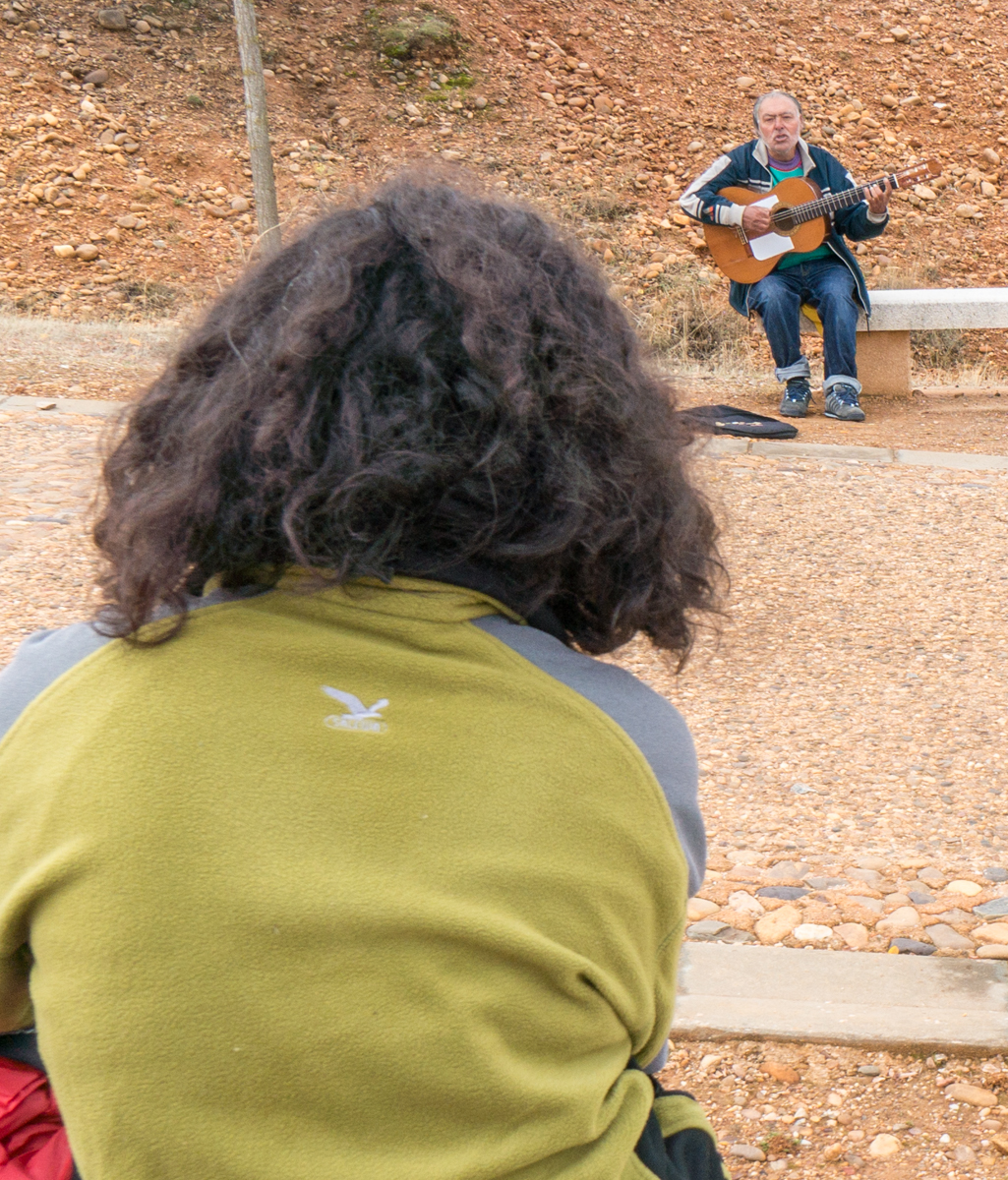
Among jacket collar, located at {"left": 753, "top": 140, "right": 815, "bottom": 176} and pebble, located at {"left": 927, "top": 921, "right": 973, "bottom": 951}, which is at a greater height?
jacket collar, located at {"left": 753, "top": 140, "right": 815, "bottom": 176}

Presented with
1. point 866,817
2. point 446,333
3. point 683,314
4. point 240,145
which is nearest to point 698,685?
point 866,817

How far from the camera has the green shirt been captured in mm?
6871

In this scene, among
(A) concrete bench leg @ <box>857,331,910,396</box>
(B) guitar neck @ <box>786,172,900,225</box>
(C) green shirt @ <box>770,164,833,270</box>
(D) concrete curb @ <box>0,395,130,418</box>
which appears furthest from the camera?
(A) concrete bench leg @ <box>857,331,910,396</box>

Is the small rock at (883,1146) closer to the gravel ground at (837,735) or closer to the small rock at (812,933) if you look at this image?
the gravel ground at (837,735)

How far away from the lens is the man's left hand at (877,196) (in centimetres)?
667

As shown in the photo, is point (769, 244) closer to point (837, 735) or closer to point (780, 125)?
point (780, 125)

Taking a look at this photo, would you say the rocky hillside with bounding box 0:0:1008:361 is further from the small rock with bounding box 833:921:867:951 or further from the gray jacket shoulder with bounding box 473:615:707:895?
the gray jacket shoulder with bounding box 473:615:707:895

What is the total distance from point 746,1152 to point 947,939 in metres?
0.69

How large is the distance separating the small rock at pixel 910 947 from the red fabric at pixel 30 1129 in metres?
1.62

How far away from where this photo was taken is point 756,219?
22.4ft

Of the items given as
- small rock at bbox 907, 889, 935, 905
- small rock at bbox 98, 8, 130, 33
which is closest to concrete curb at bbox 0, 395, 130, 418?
small rock at bbox 907, 889, 935, 905

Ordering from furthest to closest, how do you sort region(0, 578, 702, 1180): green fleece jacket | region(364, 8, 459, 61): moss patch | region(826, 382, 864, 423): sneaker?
region(364, 8, 459, 61): moss patch → region(826, 382, 864, 423): sneaker → region(0, 578, 702, 1180): green fleece jacket

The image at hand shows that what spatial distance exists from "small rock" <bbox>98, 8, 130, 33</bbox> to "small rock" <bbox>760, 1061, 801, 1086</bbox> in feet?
50.6

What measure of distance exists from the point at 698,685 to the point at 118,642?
270 cm
